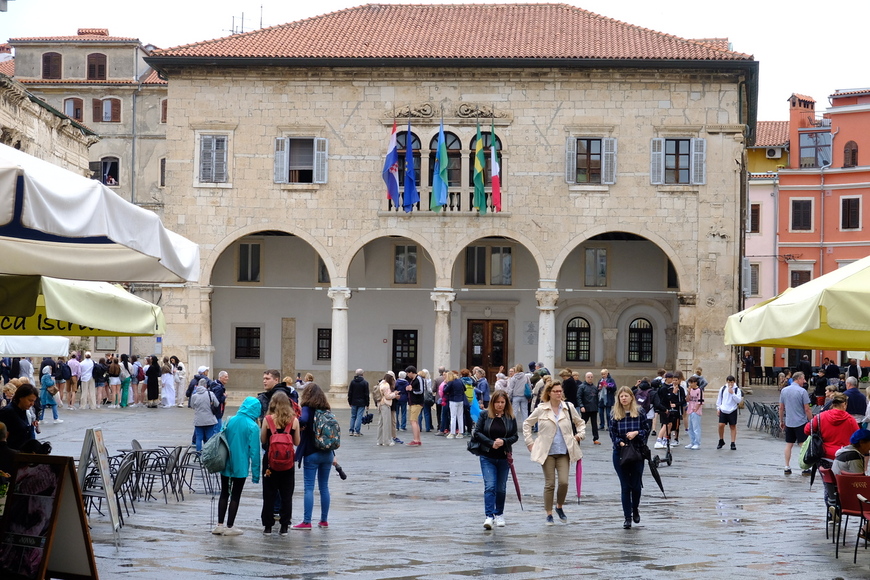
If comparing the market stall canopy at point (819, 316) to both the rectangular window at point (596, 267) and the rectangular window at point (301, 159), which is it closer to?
the rectangular window at point (301, 159)

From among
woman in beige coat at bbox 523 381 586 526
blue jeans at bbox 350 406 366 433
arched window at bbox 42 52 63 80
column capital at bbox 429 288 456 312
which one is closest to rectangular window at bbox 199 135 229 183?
column capital at bbox 429 288 456 312

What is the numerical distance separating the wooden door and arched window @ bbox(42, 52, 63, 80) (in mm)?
29906

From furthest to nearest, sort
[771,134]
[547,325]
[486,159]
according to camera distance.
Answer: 1. [771,134]
2. [547,325]
3. [486,159]

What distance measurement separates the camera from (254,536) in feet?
35.6

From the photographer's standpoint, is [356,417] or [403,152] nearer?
[356,417]

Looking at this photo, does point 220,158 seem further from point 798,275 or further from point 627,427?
point 798,275

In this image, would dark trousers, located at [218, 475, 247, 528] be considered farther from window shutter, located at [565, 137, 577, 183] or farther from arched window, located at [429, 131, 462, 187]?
window shutter, located at [565, 137, 577, 183]

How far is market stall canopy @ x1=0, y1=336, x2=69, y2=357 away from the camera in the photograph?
1592 cm

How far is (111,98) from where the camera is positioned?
5619cm

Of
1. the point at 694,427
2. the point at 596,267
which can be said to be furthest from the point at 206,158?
the point at 694,427

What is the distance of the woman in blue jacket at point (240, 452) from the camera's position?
1056cm

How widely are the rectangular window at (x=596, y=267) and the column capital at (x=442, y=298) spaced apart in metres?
6.33

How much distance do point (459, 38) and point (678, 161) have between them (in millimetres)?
7482

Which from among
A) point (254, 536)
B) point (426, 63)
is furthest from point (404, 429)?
point (254, 536)
